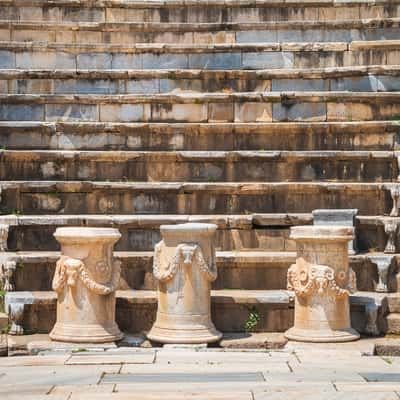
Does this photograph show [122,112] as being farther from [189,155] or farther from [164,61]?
[189,155]

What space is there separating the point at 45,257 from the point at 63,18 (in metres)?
9.69

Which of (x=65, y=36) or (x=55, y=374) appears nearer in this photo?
(x=55, y=374)

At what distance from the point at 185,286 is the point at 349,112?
7242 millimetres

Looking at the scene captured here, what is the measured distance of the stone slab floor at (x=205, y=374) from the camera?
366 inches

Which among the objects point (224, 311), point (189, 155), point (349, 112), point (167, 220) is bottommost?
point (224, 311)

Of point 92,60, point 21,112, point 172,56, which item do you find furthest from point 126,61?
point 21,112

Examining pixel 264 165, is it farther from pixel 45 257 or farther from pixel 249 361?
pixel 249 361

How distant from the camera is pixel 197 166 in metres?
17.0

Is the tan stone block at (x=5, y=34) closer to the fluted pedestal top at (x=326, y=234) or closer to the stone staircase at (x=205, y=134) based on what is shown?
the stone staircase at (x=205, y=134)

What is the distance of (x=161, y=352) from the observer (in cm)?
1188

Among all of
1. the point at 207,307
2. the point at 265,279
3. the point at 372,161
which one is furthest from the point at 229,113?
the point at 207,307

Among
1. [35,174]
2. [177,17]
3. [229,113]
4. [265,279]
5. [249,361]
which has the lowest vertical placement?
[249,361]

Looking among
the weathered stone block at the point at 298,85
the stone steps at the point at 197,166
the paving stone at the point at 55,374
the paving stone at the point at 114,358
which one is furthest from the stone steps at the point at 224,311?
the weathered stone block at the point at 298,85

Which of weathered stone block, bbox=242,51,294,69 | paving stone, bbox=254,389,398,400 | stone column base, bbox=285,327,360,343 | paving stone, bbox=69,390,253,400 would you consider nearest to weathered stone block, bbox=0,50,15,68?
weathered stone block, bbox=242,51,294,69
